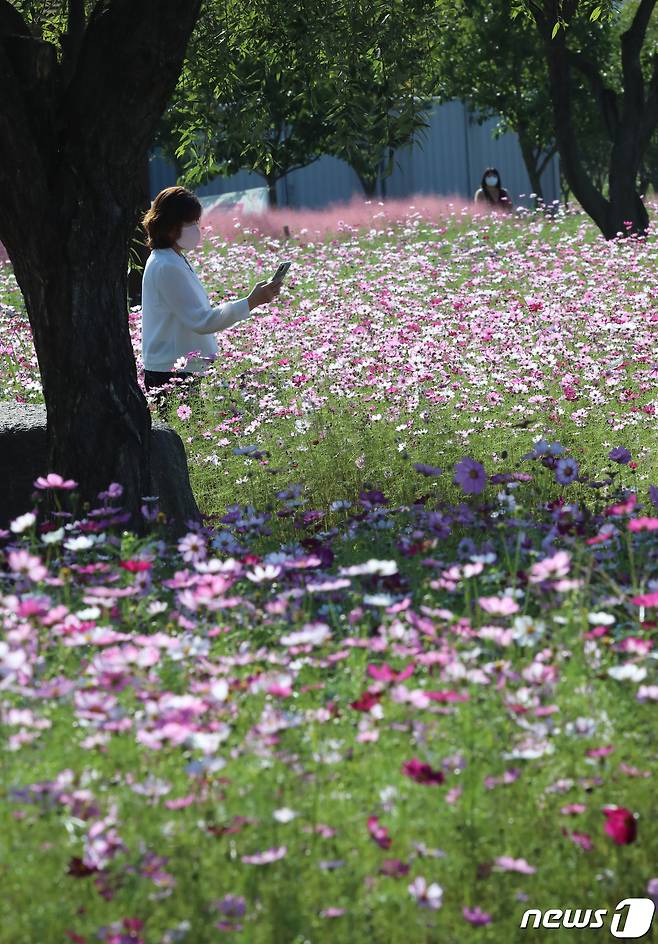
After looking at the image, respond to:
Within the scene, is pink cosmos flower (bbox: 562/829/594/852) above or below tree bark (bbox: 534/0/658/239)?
below

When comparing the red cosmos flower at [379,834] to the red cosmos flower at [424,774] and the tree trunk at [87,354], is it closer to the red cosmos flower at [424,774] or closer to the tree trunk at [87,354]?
the red cosmos flower at [424,774]

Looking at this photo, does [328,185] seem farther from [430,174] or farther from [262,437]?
[262,437]

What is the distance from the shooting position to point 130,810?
312 centimetres

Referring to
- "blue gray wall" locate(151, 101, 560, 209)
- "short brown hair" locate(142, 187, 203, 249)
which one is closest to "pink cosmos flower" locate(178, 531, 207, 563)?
"short brown hair" locate(142, 187, 203, 249)

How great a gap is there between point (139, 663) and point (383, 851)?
84 centimetres

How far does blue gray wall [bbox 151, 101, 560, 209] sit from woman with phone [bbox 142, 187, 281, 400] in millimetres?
39935

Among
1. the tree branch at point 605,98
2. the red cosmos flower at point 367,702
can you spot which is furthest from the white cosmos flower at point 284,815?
the tree branch at point 605,98

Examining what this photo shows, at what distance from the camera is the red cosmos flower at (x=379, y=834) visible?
290 cm

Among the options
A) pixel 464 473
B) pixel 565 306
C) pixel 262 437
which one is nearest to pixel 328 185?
pixel 565 306

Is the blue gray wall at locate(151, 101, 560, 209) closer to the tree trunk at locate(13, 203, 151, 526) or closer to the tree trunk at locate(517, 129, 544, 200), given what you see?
the tree trunk at locate(517, 129, 544, 200)

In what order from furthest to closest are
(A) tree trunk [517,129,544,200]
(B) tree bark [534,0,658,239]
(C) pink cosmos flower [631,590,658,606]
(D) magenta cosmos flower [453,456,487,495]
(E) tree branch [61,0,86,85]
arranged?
1. (A) tree trunk [517,129,544,200]
2. (B) tree bark [534,0,658,239]
3. (E) tree branch [61,0,86,85]
4. (D) magenta cosmos flower [453,456,487,495]
5. (C) pink cosmos flower [631,590,658,606]

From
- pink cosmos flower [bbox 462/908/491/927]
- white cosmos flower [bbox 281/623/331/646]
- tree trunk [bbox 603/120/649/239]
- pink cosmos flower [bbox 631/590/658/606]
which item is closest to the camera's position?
pink cosmos flower [bbox 462/908/491/927]

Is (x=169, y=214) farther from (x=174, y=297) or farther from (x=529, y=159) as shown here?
(x=529, y=159)

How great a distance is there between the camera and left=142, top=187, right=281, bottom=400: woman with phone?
8266 millimetres
